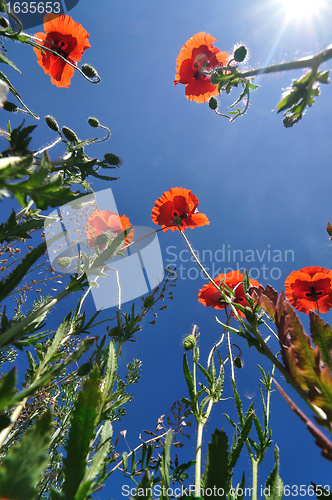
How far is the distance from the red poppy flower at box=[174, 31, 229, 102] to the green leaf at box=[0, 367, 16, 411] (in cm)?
187

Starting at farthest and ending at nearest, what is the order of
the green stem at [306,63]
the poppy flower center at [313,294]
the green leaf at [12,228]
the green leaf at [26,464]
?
the poppy flower center at [313,294] → the green leaf at [12,228] → the green stem at [306,63] → the green leaf at [26,464]

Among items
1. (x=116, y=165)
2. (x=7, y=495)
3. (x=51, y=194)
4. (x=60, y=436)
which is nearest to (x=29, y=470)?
(x=7, y=495)

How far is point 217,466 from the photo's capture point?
20.6 inches

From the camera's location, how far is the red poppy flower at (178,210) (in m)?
2.21

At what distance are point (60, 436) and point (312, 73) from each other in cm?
245

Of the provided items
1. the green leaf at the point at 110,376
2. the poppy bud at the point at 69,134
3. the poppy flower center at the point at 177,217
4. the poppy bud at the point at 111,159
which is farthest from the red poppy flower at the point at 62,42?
the green leaf at the point at 110,376

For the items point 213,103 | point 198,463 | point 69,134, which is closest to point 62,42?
point 69,134

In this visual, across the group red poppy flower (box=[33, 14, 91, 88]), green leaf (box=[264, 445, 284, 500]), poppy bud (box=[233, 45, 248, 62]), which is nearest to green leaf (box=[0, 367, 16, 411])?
green leaf (box=[264, 445, 284, 500])

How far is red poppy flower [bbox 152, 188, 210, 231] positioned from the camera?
2.21 m

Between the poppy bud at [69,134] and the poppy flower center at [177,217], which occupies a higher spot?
the poppy flower center at [177,217]

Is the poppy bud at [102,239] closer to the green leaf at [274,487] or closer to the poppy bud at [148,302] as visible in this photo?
the poppy bud at [148,302]

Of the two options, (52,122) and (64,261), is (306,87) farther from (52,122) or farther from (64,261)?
(64,261)

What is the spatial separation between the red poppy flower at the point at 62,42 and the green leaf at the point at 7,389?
1.79m

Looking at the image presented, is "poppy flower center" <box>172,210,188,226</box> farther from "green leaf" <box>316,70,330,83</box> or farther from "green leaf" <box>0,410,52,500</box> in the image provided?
"green leaf" <box>0,410,52,500</box>
